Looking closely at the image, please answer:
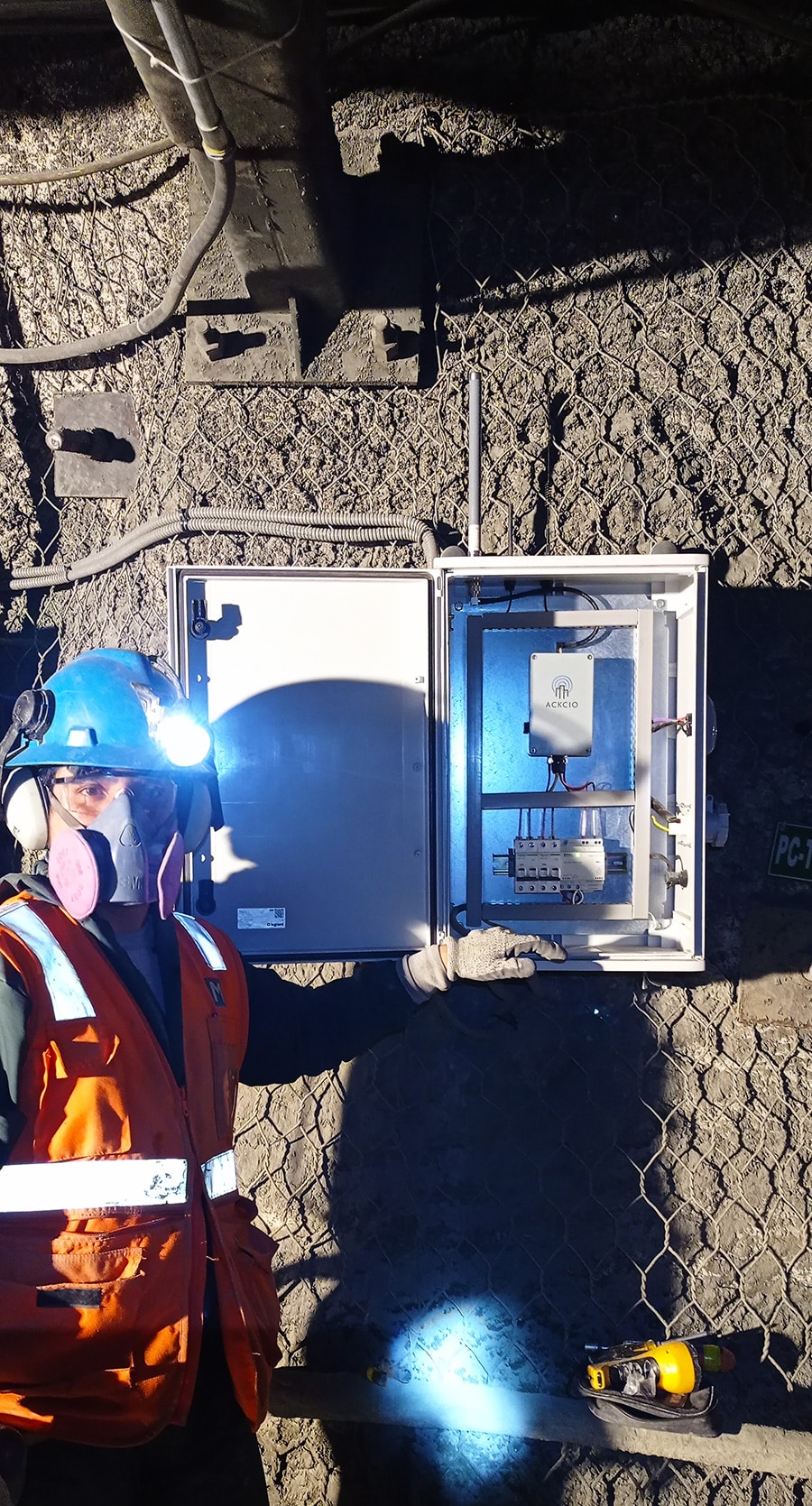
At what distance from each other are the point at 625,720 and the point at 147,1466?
5.43ft

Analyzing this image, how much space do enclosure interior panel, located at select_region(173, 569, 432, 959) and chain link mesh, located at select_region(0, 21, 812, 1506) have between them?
1.73 ft

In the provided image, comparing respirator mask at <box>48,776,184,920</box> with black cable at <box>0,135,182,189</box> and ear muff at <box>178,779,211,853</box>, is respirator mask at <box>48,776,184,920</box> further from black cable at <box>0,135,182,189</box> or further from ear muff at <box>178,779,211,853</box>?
black cable at <box>0,135,182,189</box>

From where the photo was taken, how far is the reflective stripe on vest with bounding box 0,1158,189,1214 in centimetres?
129

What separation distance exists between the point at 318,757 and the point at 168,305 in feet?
3.88

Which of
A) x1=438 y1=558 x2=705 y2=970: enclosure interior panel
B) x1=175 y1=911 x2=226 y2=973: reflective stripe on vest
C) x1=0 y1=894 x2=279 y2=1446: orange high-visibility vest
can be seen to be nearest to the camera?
x1=0 y1=894 x2=279 y2=1446: orange high-visibility vest

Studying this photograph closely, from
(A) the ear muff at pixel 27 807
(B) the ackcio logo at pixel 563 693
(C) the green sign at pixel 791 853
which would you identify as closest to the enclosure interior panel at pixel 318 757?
(B) the ackcio logo at pixel 563 693

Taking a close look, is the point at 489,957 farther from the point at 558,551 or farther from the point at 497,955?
the point at 558,551

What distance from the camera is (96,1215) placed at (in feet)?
4.28

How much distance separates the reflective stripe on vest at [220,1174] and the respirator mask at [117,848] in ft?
1.34

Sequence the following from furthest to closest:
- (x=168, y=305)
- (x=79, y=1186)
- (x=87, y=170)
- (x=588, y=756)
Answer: (x=87, y=170) → (x=168, y=305) → (x=588, y=756) → (x=79, y=1186)

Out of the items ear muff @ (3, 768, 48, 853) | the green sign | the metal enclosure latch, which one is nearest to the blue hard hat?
ear muff @ (3, 768, 48, 853)

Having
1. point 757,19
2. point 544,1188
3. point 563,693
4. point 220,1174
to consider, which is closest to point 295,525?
point 563,693

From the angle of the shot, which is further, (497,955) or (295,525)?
(295,525)

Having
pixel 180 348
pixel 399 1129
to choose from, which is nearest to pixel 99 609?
pixel 180 348
